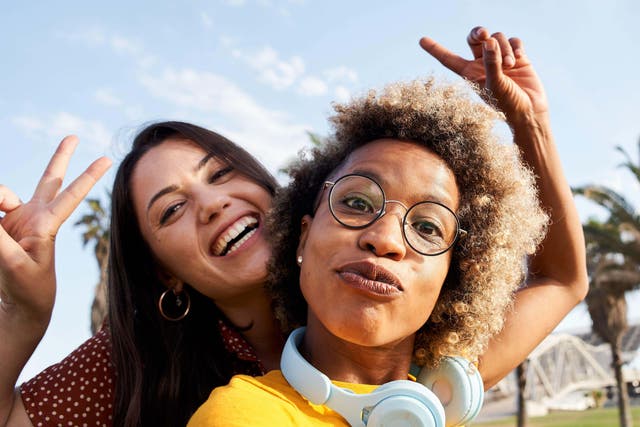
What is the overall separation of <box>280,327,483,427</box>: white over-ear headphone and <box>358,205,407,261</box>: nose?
0.42 meters

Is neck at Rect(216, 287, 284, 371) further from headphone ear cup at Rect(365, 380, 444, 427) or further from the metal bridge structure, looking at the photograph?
the metal bridge structure

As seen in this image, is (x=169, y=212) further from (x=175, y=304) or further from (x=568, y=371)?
(x=568, y=371)

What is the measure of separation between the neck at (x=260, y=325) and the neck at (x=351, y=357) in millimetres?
1020

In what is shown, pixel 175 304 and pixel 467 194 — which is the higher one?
pixel 467 194

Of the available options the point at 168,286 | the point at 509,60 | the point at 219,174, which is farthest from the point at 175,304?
the point at 509,60

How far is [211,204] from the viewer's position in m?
3.57

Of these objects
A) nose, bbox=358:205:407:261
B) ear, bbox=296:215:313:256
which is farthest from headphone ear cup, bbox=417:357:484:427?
ear, bbox=296:215:313:256

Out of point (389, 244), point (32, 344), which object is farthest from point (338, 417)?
point (32, 344)

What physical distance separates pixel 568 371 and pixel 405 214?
198 feet

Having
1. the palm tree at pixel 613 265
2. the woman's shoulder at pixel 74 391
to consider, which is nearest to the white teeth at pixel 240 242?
the woman's shoulder at pixel 74 391

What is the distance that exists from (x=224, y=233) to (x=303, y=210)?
71cm

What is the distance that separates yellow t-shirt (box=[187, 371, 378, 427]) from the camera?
2.09 meters

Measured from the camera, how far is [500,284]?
9.05 ft

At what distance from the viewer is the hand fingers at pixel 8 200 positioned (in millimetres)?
3484
